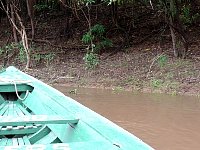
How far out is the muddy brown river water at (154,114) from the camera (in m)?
6.46

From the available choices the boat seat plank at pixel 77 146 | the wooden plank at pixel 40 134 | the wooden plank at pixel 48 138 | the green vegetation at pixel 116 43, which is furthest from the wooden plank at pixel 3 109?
the green vegetation at pixel 116 43

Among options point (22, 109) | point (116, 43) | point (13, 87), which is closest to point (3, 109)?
point (22, 109)

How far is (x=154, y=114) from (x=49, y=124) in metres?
4.33

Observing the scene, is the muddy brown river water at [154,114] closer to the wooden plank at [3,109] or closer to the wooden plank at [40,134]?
the wooden plank at [3,109]

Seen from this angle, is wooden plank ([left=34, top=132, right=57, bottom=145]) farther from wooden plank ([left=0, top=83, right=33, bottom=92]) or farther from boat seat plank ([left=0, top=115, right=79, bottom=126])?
wooden plank ([left=0, top=83, right=33, bottom=92])

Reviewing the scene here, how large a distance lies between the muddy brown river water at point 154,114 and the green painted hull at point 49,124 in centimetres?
183

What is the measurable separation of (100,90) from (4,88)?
5.09 meters

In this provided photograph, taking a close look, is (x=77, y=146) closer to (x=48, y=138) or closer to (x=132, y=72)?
(x=48, y=138)

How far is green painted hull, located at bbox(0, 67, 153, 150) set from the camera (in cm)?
264

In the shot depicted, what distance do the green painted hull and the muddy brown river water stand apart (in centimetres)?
183

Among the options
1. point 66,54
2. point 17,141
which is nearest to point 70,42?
point 66,54

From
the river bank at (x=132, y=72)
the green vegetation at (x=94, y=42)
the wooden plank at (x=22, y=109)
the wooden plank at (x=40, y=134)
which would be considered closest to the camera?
the wooden plank at (x=40, y=134)

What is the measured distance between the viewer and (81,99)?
31.9 ft

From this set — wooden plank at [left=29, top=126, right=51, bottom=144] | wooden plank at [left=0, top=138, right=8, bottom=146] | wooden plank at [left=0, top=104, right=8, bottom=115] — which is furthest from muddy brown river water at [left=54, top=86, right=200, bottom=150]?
wooden plank at [left=0, top=138, right=8, bottom=146]
